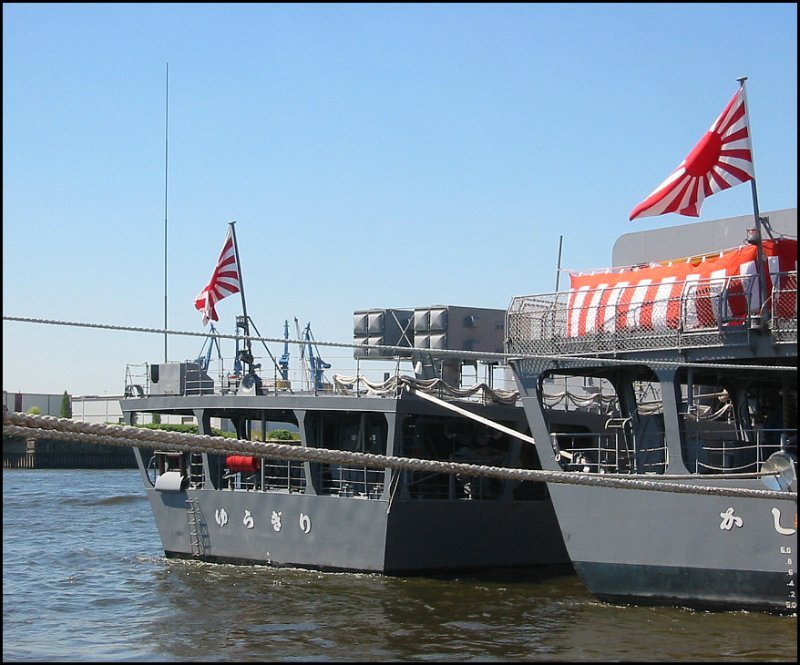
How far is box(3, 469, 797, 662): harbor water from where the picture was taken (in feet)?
50.4

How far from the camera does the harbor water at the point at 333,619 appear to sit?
50.4ft

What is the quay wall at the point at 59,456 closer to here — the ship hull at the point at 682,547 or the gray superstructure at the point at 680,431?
the gray superstructure at the point at 680,431

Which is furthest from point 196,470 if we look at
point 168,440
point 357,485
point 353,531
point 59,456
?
point 59,456

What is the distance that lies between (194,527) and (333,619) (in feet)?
25.3

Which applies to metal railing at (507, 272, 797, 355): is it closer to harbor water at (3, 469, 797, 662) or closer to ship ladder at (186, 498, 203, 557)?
harbor water at (3, 469, 797, 662)

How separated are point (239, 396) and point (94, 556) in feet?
22.4

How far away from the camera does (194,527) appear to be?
24.9 meters

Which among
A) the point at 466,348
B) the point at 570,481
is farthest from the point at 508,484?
the point at 570,481

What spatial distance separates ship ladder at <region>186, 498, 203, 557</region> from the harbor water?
694mm

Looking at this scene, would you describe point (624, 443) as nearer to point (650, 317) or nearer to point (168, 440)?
point (650, 317)

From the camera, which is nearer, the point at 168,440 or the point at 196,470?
the point at 168,440

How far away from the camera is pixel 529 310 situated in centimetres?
1964

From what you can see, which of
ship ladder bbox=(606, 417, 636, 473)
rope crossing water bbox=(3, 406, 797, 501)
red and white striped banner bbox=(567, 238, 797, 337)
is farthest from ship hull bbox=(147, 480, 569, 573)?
rope crossing water bbox=(3, 406, 797, 501)

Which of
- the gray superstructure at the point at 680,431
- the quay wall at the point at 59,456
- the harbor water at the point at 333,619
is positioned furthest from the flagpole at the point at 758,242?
the quay wall at the point at 59,456
